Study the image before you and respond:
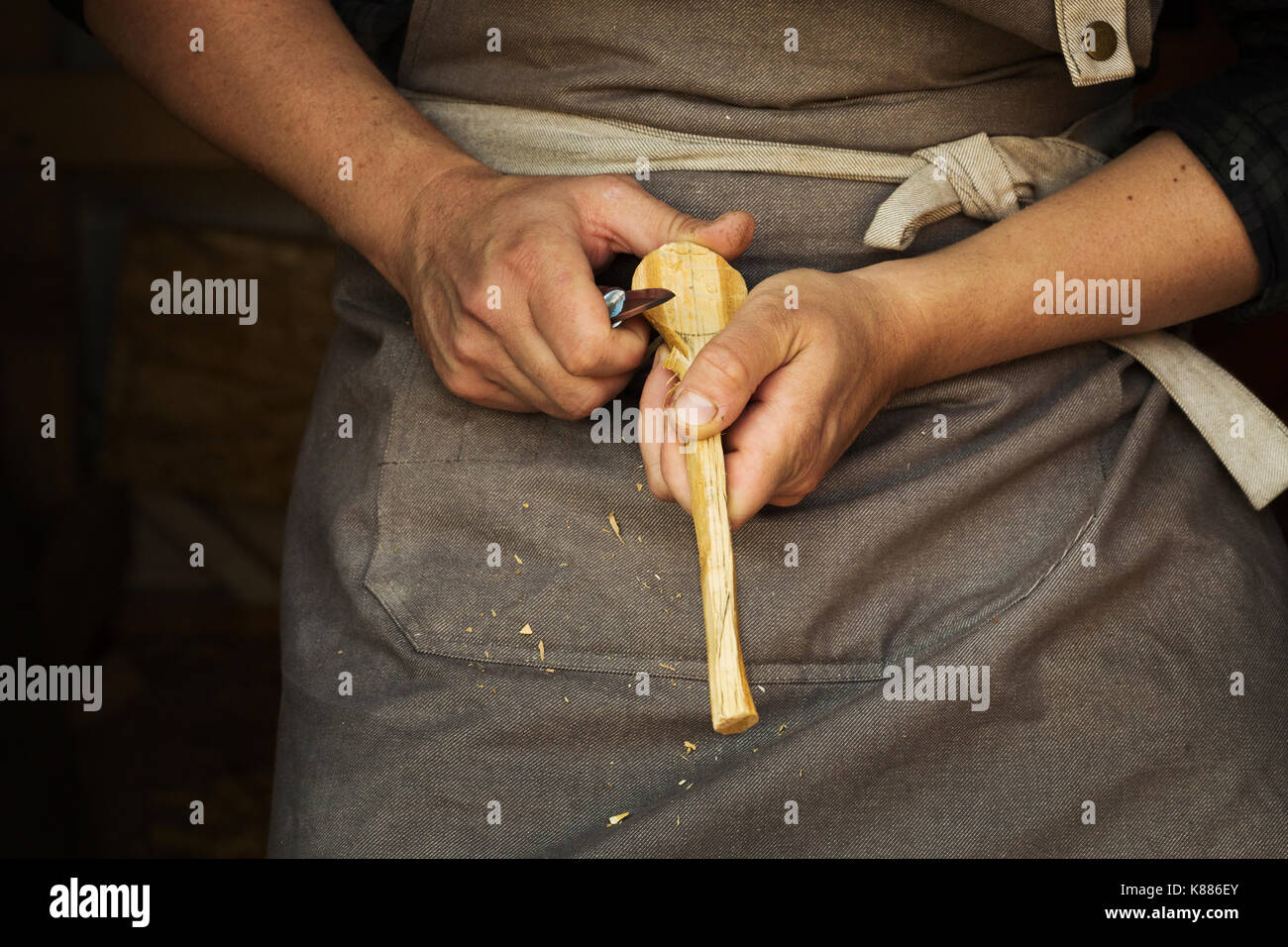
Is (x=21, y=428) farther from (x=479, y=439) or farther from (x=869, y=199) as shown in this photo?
(x=869, y=199)

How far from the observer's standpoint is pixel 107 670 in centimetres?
247

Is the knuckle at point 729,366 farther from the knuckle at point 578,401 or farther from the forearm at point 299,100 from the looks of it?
the forearm at point 299,100

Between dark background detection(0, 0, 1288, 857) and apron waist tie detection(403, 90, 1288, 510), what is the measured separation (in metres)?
1.53

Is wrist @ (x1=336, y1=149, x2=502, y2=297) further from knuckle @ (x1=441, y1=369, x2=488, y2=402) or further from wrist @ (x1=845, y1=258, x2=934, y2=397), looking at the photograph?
wrist @ (x1=845, y1=258, x2=934, y2=397)

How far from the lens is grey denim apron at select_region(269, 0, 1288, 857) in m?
0.95

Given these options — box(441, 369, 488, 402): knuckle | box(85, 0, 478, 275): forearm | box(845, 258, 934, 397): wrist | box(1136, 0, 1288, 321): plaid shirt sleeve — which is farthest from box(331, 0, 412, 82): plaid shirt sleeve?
box(1136, 0, 1288, 321): plaid shirt sleeve

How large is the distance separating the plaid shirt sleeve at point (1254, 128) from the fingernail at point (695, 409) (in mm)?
581

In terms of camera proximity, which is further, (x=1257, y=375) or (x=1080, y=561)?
(x=1257, y=375)

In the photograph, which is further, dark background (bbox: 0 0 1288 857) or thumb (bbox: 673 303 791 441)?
dark background (bbox: 0 0 1288 857)

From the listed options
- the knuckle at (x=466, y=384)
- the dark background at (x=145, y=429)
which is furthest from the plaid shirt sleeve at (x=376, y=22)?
the dark background at (x=145, y=429)

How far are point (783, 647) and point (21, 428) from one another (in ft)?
6.75

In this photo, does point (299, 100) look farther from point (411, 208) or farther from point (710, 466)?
point (710, 466)

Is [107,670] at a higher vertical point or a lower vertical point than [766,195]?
lower
